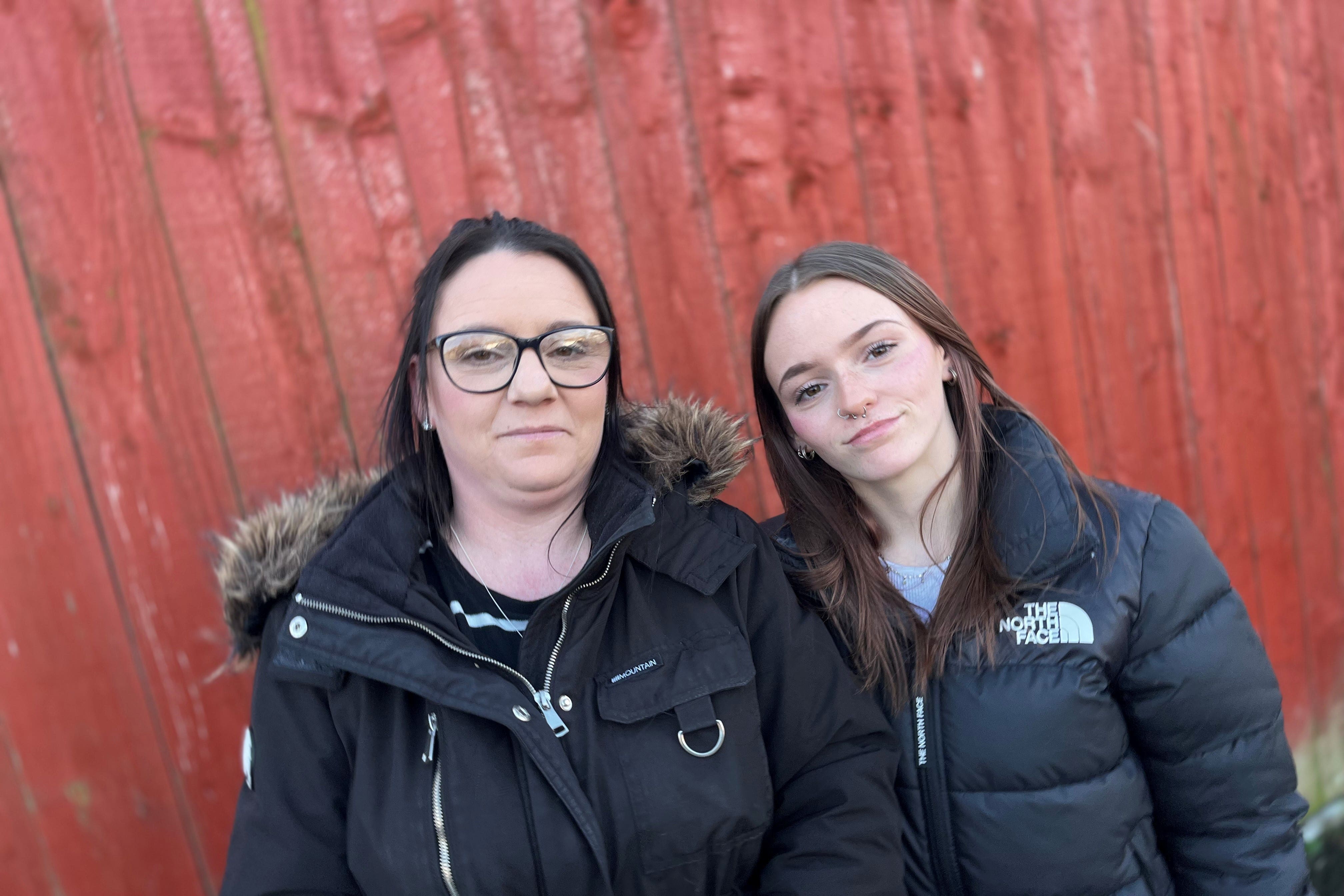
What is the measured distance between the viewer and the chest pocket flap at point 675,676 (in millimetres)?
1354

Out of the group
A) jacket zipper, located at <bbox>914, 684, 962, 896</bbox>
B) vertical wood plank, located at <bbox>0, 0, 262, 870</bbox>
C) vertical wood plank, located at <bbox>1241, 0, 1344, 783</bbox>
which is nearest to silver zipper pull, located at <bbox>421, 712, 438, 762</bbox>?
vertical wood plank, located at <bbox>0, 0, 262, 870</bbox>

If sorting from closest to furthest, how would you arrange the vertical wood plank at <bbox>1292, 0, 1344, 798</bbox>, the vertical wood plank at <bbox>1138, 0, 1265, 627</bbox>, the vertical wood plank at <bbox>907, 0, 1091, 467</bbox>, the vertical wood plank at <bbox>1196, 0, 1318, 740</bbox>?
the vertical wood plank at <bbox>907, 0, 1091, 467</bbox> → the vertical wood plank at <bbox>1138, 0, 1265, 627</bbox> → the vertical wood plank at <bbox>1196, 0, 1318, 740</bbox> → the vertical wood plank at <bbox>1292, 0, 1344, 798</bbox>

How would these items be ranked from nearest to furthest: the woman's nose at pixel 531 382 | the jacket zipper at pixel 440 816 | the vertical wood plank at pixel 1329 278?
the jacket zipper at pixel 440 816, the woman's nose at pixel 531 382, the vertical wood plank at pixel 1329 278

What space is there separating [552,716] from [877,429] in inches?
30.0

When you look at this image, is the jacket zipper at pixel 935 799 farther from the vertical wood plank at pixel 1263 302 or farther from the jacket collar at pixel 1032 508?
the vertical wood plank at pixel 1263 302

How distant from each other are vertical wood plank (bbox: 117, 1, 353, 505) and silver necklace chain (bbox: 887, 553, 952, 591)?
1.23m

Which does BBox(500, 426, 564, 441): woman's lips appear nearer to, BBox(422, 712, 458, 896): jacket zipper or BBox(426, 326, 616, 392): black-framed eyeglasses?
BBox(426, 326, 616, 392): black-framed eyeglasses

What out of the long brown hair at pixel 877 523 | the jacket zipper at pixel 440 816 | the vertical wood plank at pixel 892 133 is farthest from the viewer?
the vertical wood plank at pixel 892 133

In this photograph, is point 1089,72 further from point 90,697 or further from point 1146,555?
point 90,697

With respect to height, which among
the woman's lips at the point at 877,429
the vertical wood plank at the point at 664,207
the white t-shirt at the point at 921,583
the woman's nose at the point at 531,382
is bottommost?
the white t-shirt at the point at 921,583

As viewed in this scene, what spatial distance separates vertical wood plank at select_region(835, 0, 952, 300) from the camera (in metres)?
2.31

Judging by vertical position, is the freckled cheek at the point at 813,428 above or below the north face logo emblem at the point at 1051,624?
above

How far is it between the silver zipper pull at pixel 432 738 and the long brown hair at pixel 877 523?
739 mm

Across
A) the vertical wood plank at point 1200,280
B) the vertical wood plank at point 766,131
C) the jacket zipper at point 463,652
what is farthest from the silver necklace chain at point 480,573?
the vertical wood plank at point 1200,280
